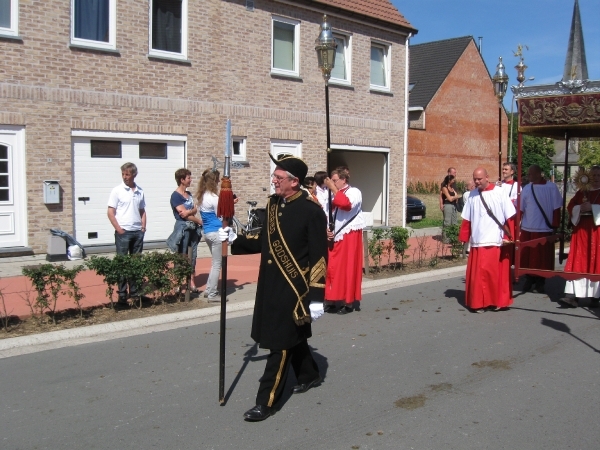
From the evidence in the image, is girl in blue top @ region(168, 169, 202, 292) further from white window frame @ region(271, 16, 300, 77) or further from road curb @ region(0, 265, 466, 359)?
white window frame @ region(271, 16, 300, 77)

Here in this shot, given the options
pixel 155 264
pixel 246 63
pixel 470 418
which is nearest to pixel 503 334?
pixel 470 418

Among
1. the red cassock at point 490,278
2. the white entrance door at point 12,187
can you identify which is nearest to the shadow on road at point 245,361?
the red cassock at point 490,278

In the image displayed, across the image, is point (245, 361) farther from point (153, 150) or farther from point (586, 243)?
point (153, 150)

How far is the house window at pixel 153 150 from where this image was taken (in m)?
13.8

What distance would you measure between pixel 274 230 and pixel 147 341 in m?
2.91

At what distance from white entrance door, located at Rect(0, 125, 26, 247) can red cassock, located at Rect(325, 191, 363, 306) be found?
669 cm

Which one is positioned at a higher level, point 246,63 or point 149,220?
point 246,63

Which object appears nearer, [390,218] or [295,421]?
[295,421]

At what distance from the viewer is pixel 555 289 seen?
1051 cm

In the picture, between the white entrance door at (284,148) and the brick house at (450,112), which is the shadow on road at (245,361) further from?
the brick house at (450,112)

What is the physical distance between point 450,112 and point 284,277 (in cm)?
3142

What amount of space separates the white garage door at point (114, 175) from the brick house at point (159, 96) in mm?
23

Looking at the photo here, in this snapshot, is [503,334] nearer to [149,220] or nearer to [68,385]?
[68,385]

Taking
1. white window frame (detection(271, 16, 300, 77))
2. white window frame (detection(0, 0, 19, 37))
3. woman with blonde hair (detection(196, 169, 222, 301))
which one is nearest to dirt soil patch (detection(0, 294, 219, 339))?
woman with blonde hair (detection(196, 169, 222, 301))
